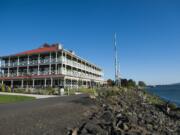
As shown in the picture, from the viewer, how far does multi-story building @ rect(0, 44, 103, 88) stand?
133 feet

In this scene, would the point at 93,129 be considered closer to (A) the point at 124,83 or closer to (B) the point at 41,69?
(B) the point at 41,69

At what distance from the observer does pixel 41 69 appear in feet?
144

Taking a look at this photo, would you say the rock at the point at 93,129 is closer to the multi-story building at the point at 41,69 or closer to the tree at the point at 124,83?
the multi-story building at the point at 41,69

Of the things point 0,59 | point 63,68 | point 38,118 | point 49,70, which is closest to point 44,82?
point 49,70

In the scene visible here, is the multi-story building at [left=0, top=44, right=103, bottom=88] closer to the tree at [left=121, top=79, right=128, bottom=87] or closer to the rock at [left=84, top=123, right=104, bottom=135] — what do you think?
the tree at [left=121, top=79, right=128, bottom=87]

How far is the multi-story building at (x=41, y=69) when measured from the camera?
40531 mm

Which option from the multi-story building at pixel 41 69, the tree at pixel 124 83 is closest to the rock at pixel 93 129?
the multi-story building at pixel 41 69

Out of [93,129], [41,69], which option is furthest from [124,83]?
[93,129]

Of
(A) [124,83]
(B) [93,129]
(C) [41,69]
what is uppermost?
(C) [41,69]

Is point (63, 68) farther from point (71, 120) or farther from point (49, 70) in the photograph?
point (71, 120)

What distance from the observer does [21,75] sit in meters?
45.0

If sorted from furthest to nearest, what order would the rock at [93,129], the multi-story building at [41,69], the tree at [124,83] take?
the tree at [124,83] < the multi-story building at [41,69] < the rock at [93,129]

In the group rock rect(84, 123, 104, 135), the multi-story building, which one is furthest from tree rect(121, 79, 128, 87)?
rock rect(84, 123, 104, 135)

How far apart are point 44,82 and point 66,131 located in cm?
3603
